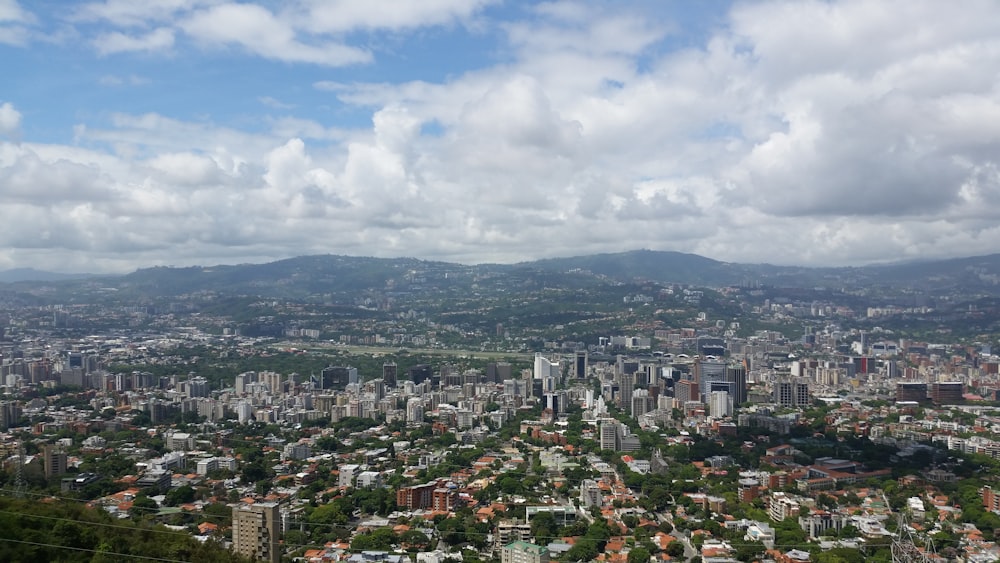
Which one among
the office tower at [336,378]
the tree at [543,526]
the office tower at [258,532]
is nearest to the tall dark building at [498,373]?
the office tower at [336,378]

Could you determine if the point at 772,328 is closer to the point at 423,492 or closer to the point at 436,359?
the point at 436,359

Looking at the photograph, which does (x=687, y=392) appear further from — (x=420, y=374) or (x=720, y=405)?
(x=420, y=374)

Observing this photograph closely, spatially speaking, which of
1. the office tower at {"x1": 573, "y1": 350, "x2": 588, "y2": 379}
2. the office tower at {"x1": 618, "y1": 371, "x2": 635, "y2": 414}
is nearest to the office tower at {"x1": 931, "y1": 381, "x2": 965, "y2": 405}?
the office tower at {"x1": 618, "y1": 371, "x2": 635, "y2": 414}

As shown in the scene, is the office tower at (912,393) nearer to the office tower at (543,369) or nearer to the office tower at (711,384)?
the office tower at (711,384)

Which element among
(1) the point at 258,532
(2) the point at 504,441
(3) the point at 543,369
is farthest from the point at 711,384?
(1) the point at 258,532

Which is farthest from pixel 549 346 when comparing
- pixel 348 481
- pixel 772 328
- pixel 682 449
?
pixel 348 481

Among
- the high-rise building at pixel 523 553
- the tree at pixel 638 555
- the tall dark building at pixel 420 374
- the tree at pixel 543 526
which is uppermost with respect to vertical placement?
the high-rise building at pixel 523 553
